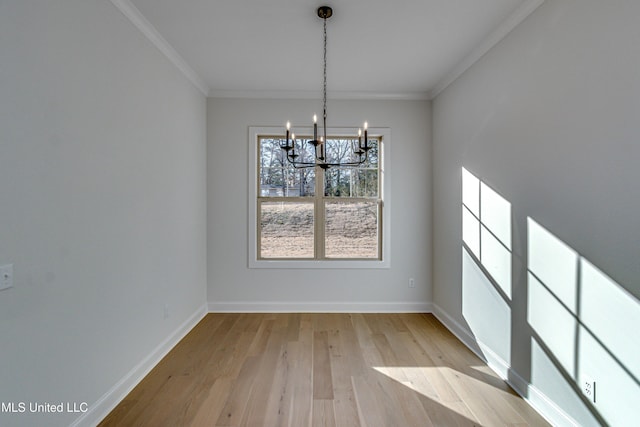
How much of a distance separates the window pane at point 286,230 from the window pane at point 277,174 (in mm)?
165

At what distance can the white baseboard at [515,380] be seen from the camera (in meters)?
1.91

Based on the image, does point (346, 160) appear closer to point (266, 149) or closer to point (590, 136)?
point (266, 149)

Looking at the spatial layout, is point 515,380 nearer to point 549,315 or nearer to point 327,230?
point 549,315

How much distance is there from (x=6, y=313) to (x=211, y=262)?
8.37ft

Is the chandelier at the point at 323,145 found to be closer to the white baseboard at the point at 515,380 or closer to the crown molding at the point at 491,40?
the crown molding at the point at 491,40

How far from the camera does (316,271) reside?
3979mm

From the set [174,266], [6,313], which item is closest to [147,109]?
[174,266]

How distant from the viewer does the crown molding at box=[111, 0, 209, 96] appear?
219cm

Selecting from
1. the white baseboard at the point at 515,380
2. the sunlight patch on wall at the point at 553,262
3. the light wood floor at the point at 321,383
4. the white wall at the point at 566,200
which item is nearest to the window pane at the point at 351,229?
the light wood floor at the point at 321,383

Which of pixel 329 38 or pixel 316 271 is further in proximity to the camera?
pixel 316 271

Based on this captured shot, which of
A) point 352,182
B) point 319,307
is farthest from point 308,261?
point 352,182

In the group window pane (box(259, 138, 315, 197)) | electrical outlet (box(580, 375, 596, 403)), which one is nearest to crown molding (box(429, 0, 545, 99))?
window pane (box(259, 138, 315, 197))

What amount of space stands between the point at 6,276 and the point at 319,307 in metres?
3.06

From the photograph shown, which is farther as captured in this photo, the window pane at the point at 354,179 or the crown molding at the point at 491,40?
the window pane at the point at 354,179
